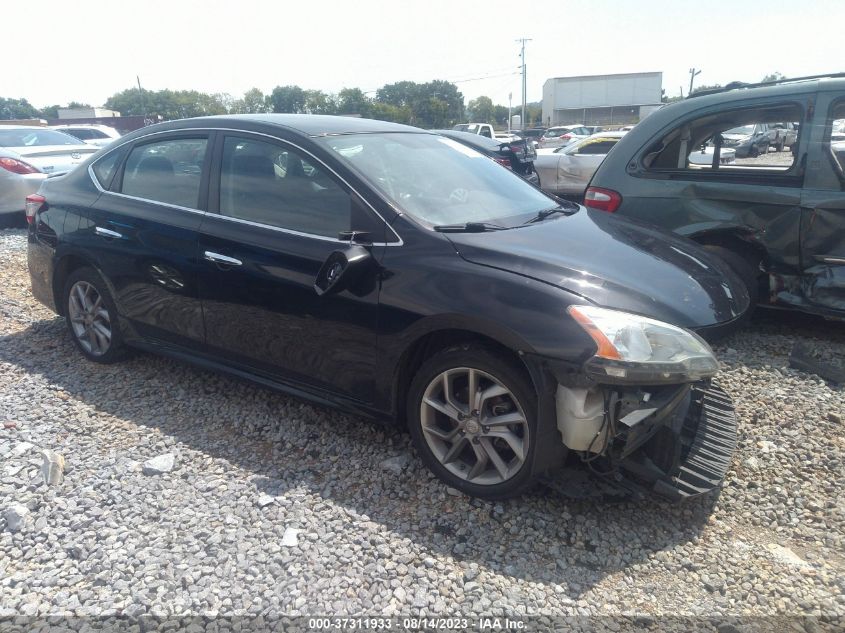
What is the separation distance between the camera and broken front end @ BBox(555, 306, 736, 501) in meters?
2.62

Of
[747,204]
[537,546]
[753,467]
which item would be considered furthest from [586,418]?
[747,204]

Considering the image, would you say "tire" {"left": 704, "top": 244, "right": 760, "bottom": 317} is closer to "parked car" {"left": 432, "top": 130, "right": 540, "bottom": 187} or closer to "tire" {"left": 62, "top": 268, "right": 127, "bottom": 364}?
"tire" {"left": 62, "top": 268, "right": 127, "bottom": 364}

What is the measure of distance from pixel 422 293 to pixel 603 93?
7992cm

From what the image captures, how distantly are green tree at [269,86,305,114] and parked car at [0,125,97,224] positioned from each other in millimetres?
65634

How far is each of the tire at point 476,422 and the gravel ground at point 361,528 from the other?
143 millimetres

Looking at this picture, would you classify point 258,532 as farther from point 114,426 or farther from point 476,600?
point 114,426

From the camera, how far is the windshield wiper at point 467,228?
10.5ft

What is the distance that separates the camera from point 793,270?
15.3 feet

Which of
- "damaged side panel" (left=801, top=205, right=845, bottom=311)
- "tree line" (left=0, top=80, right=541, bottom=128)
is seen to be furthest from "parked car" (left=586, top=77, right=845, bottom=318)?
"tree line" (left=0, top=80, right=541, bottom=128)

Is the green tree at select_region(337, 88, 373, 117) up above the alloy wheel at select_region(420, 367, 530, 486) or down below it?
above

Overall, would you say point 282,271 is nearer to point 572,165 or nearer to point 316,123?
point 316,123

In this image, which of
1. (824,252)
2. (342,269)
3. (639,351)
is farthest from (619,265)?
(824,252)

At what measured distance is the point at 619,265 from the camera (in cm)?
322

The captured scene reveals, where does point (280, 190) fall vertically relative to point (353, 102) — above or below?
below
